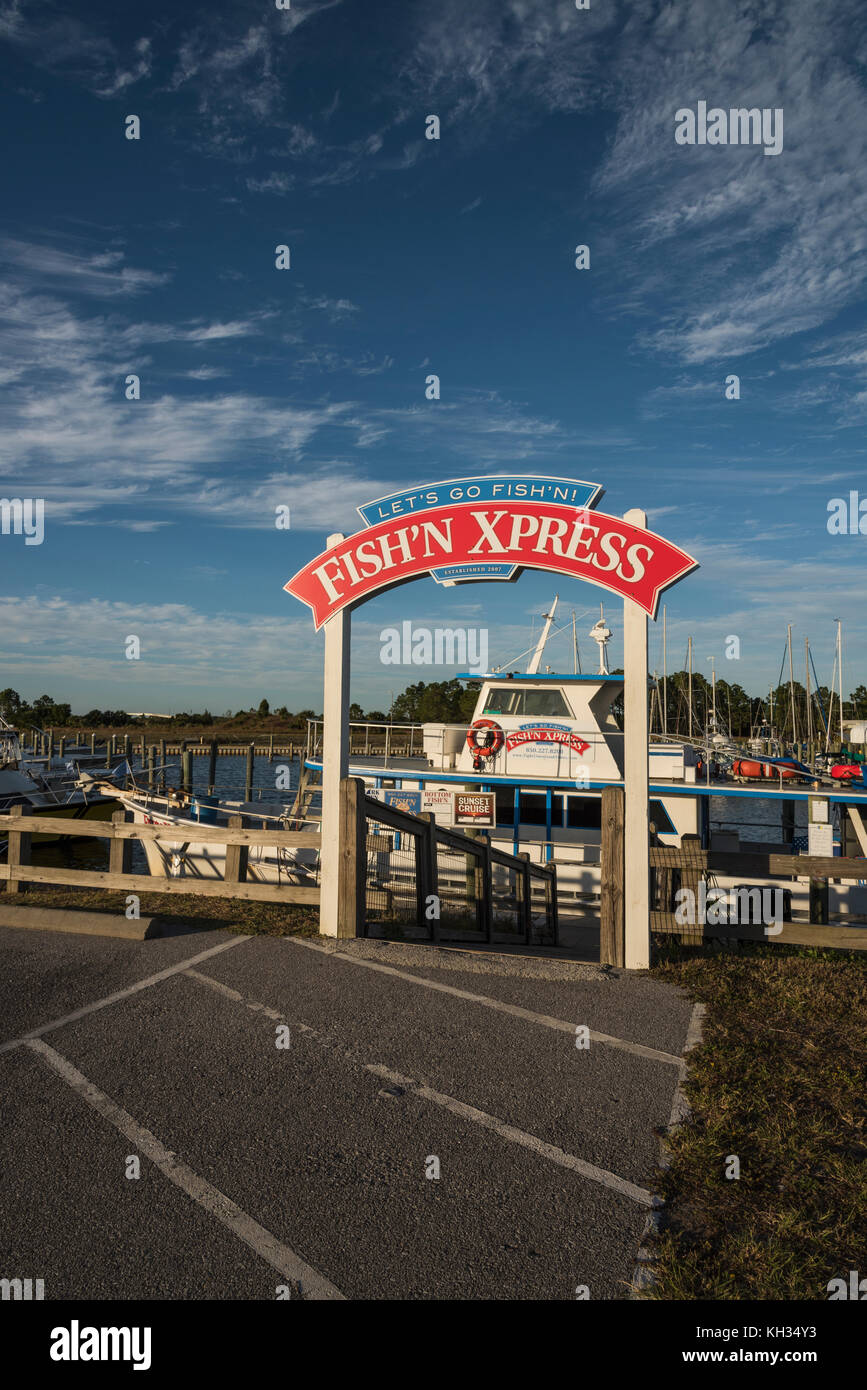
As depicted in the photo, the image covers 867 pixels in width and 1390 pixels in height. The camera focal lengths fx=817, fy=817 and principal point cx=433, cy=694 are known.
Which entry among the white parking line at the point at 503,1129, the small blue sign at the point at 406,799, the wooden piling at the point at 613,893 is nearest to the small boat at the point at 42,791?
the small blue sign at the point at 406,799

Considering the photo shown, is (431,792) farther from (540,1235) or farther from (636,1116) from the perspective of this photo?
(540,1235)

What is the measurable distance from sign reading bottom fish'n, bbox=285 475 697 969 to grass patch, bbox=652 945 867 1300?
1.63 m

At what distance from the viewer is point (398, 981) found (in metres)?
6.80

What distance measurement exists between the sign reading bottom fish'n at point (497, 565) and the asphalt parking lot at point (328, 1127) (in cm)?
137

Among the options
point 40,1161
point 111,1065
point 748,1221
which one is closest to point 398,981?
point 111,1065

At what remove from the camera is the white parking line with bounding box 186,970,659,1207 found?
150 inches

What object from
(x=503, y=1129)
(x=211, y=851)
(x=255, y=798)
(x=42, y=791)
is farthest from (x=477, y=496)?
(x=255, y=798)

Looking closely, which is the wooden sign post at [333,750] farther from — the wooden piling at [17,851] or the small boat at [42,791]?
the small boat at [42,791]

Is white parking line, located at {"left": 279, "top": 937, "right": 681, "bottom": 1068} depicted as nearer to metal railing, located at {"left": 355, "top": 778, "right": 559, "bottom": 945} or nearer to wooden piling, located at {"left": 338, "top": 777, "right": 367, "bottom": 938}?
Answer: wooden piling, located at {"left": 338, "top": 777, "right": 367, "bottom": 938}

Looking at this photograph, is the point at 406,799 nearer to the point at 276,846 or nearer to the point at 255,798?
the point at 276,846

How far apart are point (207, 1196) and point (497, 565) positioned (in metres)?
5.97

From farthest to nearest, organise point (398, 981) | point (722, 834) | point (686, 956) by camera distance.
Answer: point (722, 834)
point (686, 956)
point (398, 981)

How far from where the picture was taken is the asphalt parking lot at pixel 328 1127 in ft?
10.7
